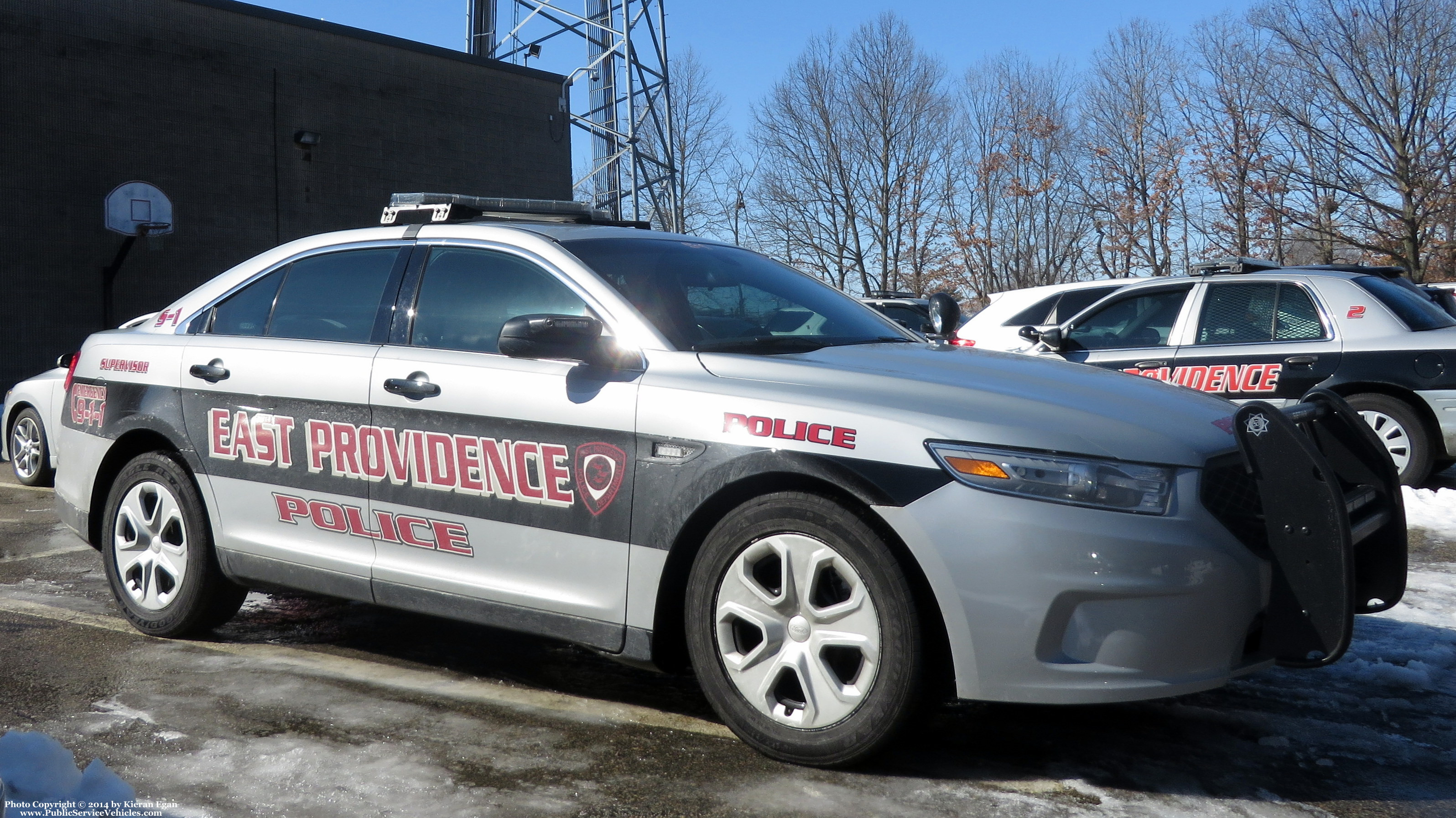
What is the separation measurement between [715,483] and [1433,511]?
5.79 m

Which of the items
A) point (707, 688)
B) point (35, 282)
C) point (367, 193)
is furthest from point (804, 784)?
point (367, 193)

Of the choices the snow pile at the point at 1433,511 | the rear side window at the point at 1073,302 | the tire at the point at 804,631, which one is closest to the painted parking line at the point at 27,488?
the tire at the point at 804,631

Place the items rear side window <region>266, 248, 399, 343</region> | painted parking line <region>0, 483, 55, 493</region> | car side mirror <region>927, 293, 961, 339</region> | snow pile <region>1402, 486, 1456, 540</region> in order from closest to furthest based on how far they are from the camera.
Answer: rear side window <region>266, 248, 399, 343</region> < car side mirror <region>927, 293, 961, 339</region> < snow pile <region>1402, 486, 1456, 540</region> < painted parking line <region>0, 483, 55, 493</region>

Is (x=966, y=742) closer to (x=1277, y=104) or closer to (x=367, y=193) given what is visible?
(x=367, y=193)

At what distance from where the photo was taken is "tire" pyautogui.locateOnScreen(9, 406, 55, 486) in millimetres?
9133

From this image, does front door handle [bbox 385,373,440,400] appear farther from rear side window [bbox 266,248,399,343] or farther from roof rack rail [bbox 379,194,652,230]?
roof rack rail [bbox 379,194,652,230]

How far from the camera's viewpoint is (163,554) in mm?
4684

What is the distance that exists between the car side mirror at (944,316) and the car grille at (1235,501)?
2.26 metres

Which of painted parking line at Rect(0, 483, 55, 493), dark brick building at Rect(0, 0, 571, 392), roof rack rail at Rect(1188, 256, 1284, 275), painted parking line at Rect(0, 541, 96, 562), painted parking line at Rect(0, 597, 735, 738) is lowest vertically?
painted parking line at Rect(0, 597, 735, 738)

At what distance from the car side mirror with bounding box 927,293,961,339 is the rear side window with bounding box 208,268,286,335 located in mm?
2731

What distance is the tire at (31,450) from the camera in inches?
360

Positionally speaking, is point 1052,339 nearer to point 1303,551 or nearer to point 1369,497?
point 1369,497

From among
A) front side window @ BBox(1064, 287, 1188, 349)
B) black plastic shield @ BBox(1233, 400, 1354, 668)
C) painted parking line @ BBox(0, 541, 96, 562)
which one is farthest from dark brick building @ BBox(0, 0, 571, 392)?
black plastic shield @ BBox(1233, 400, 1354, 668)

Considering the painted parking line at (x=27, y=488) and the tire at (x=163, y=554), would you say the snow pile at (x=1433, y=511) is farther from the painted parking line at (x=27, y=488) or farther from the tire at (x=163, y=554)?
the painted parking line at (x=27, y=488)
